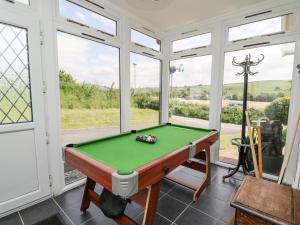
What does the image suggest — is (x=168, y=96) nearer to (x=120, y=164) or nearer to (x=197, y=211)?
(x=197, y=211)

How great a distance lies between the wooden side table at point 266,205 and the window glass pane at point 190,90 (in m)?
2.61

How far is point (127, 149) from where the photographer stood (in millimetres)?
1803

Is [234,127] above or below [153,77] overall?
below

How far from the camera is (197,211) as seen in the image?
80.3 inches

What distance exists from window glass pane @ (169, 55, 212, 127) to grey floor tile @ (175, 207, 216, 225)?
2067 mm

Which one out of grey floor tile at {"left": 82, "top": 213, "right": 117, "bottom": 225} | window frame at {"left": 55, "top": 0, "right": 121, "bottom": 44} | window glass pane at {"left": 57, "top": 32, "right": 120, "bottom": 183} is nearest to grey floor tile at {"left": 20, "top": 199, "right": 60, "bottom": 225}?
grey floor tile at {"left": 82, "top": 213, "right": 117, "bottom": 225}

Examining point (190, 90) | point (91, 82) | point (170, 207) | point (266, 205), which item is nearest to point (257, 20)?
point (190, 90)

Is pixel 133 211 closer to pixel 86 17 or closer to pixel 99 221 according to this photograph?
pixel 99 221

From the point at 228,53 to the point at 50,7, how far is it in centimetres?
307

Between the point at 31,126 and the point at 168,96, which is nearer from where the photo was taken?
the point at 31,126

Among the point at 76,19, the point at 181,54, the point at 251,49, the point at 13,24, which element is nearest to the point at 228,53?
the point at 251,49

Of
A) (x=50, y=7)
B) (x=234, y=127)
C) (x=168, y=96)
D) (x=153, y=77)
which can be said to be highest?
(x=50, y=7)

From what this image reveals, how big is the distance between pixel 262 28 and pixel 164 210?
11.0ft

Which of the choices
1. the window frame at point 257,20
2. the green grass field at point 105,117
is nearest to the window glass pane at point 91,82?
the green grass field at point 105,117
